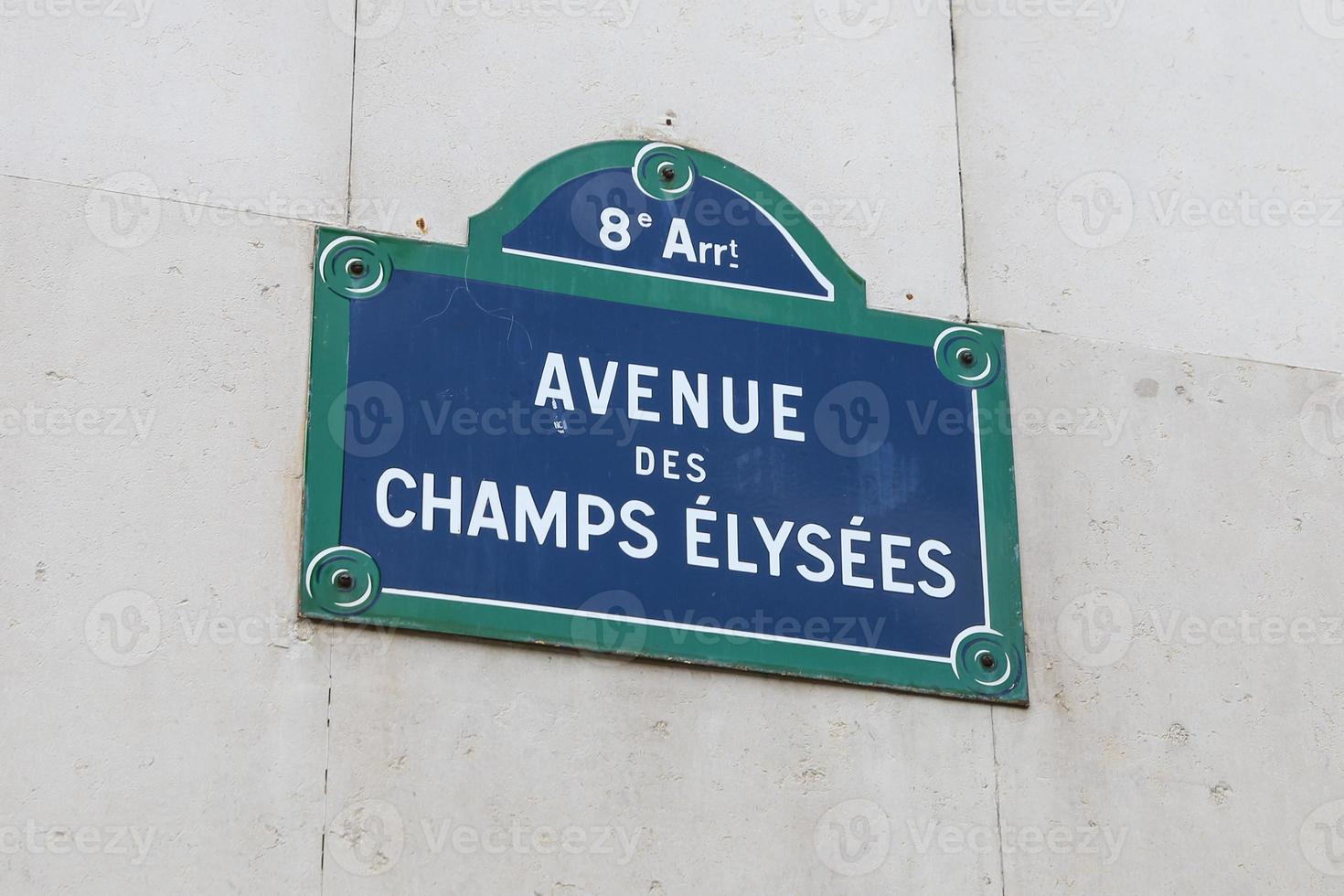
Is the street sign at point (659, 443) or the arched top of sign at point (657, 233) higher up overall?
the arched top of sign at point (657, 233)

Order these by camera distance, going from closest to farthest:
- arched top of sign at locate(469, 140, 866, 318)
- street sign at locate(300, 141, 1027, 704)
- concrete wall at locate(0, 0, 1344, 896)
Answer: concrete wall at locate(0, 0, 1344, 896) < street sign at locate(300, 141, 1027, 704) < arched top of sign at locate(469, 140, 866, 318)

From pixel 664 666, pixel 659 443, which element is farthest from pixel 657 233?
pixel 664 666

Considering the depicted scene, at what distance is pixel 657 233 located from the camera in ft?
17.2

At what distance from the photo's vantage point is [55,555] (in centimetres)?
454

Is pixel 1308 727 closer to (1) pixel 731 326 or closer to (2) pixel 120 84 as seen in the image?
(1) pixel 731 326

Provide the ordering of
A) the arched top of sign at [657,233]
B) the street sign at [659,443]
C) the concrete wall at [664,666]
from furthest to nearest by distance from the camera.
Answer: the arched top of sign at [657,233]
the street sign at [659,443]
the concrete wall at [664,666]

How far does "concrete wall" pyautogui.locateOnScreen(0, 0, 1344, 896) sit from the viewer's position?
451 centimetres

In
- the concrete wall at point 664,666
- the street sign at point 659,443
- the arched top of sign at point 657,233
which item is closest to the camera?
the concrete wall at point 664,666

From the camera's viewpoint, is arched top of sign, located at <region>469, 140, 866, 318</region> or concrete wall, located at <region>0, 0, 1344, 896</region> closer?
concrete wall, located at <region>0, 0, 1344, 896</region>

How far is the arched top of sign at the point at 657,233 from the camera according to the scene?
5145mm

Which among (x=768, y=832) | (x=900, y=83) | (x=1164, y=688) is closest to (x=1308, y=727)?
(x=1164, y=688)

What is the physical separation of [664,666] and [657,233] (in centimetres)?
100

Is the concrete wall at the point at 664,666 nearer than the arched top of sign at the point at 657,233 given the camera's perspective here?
Yes

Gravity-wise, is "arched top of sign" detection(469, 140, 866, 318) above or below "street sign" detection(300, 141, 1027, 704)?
above
